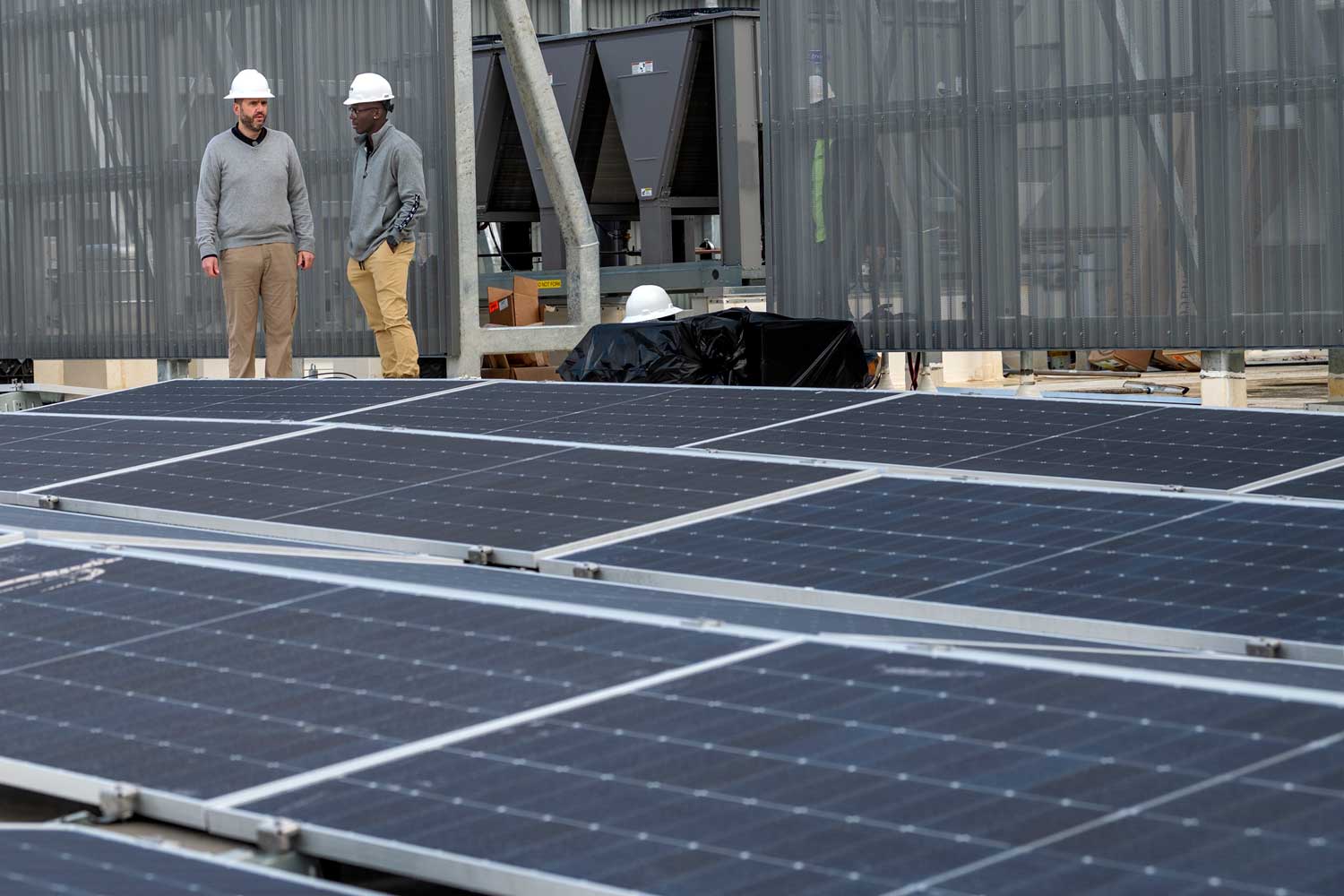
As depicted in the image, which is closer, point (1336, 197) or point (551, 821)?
point (551, 821)

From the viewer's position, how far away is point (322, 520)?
6.90 metres

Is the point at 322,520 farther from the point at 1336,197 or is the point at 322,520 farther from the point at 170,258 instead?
the point at 170,258

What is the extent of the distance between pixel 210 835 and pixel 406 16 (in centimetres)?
1321

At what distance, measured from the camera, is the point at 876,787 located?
3.18 meters

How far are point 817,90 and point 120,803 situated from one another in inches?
462

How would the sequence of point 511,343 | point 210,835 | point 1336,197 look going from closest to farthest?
1. point 210,835
2. point 1336,197
3. point 511,343

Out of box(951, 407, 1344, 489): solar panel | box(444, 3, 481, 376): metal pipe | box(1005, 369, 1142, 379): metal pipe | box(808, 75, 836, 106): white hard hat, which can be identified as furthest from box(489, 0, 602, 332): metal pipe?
box(1005, 369, 1142, 379): metal pipe

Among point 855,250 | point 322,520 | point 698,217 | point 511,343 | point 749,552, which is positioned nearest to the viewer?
point 749,552

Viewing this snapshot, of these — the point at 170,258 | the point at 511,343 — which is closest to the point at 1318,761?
the point at 511,343

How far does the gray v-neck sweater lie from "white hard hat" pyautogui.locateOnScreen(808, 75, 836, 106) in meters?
3.99

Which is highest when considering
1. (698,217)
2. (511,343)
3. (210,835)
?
(698,217)

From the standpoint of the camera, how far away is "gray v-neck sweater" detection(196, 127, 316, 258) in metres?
13.0

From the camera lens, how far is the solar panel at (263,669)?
3693 millimetres

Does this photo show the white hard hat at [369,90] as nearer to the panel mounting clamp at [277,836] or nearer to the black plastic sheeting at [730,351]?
the black plastic sheeting at [730,351]
